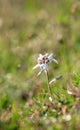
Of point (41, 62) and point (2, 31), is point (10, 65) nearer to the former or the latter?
point (2, 31)

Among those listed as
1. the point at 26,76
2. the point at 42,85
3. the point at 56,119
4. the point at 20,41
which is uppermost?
the point at 20,41

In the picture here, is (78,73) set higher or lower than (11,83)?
lower

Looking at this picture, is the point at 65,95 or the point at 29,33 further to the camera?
the point at 29,33

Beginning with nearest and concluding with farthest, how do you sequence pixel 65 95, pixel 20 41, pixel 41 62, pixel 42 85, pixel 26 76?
pixel 65 95
pixel 41 62
pixel 42 85
pixel 26 76
pixel 20 41

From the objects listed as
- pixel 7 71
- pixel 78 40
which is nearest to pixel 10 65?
pixel 7 71

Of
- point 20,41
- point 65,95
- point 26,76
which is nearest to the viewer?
point 65,95

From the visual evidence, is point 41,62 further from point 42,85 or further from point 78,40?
point 78,40

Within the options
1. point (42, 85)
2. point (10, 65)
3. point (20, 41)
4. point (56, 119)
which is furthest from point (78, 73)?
point (20, 41)
